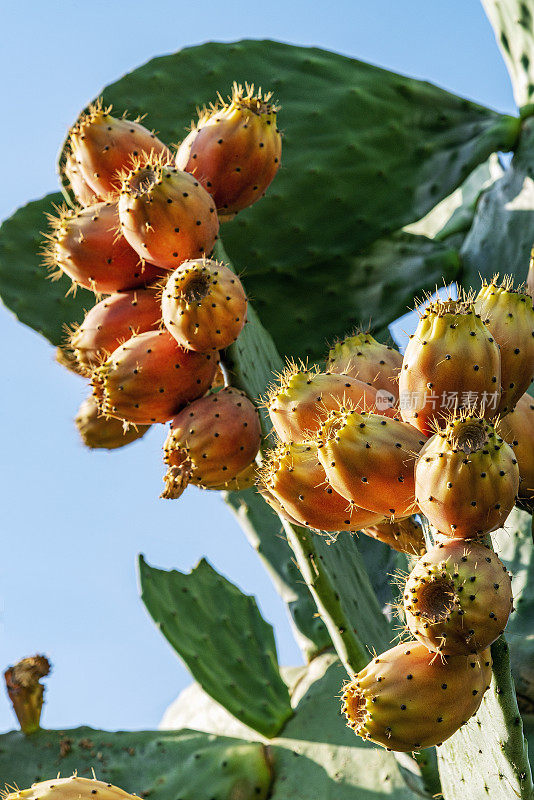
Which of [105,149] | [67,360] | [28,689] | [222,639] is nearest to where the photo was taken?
[105,149]

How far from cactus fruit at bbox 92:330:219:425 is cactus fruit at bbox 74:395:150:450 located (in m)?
0.28

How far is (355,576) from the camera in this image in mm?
1600

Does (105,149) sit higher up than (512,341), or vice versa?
(105,149)

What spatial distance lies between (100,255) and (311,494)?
62cm

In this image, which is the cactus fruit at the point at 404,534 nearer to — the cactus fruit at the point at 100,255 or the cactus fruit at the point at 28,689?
the cactus fruit at the point at 100,255

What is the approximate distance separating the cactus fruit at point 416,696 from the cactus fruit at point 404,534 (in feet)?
0.78

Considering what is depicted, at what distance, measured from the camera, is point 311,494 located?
104cm

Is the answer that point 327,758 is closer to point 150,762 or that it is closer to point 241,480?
point 150,762

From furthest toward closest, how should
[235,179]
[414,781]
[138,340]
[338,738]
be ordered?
[338,738] → [414,781] → [235,179] → [138,340]

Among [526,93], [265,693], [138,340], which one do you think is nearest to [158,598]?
[265,693]

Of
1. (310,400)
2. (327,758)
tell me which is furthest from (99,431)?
(327,758)

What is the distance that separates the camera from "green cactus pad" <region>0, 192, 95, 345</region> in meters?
2.08

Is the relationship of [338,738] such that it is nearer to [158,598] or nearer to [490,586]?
[158,598]

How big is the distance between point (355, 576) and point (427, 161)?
1.12 metres
